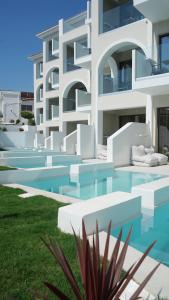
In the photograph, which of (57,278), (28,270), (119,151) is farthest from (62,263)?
(119,151)

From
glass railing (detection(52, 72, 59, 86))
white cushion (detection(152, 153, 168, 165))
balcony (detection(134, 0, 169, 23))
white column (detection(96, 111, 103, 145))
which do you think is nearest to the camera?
balcony (detection(134, 0, 169, 23))

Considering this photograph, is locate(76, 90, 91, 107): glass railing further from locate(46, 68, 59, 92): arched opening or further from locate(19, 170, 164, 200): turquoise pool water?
locate(19, 170, 164, 200): turquoise pool water

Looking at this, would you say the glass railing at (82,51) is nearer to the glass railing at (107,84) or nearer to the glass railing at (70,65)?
the glass railing at (107,84)

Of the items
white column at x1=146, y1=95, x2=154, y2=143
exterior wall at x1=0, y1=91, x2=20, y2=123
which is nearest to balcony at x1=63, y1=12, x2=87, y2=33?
white column at x1=146, y1=95, x2=154, y2=143

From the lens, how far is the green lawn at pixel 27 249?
2.96 m

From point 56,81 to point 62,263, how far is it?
28.1 metres

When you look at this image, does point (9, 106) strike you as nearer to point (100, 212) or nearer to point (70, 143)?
point (70, 143)

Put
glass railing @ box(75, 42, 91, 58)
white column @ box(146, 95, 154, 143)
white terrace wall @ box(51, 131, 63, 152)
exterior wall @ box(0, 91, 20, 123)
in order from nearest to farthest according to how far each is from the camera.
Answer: white column @ box(146, 95, 154, 143)
glass railing @ box(75, 42, 91, 58)
white terrace wall @ box(51, 131, 63, 152)
exterior wall @ box(0, 91, 20, 123)

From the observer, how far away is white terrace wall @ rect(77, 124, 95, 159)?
1858 centimetres

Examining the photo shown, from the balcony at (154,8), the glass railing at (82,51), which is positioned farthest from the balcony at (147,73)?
the glass railing at (82,51)

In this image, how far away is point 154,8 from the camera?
14312mm

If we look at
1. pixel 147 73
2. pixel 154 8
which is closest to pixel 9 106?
pixel 154 8

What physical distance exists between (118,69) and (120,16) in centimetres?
369

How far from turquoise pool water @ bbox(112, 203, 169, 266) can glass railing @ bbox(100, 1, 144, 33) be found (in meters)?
14.5
